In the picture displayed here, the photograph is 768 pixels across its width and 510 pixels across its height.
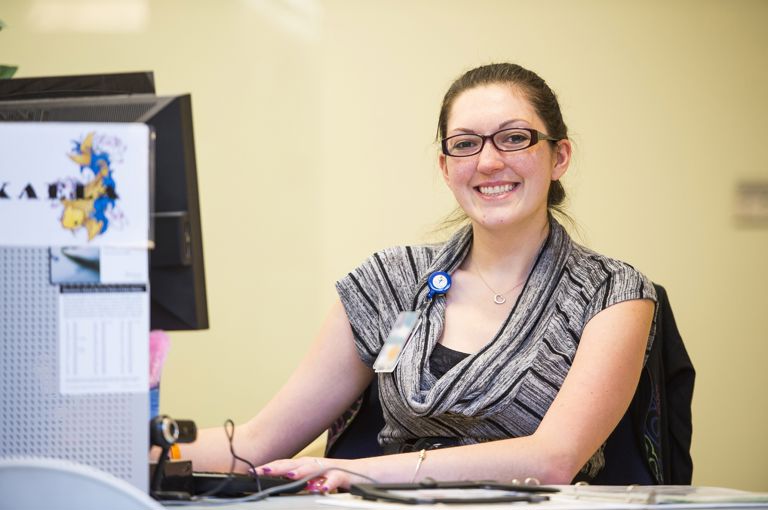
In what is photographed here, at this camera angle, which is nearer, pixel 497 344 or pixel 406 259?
pixel 497 344

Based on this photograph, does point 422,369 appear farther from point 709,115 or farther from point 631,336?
point 709,115

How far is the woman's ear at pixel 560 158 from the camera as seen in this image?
79.4 inches

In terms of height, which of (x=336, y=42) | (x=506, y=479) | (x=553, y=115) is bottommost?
(x=506, y=479)

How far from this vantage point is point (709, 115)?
3496mm

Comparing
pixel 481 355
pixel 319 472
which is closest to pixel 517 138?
pixel 481 355

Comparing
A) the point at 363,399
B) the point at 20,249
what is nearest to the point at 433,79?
the point at 363,399

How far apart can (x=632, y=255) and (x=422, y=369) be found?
73.1 inches

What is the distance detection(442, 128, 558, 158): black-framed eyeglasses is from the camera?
1907 mm

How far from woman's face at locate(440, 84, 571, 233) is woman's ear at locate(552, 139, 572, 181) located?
0.06m

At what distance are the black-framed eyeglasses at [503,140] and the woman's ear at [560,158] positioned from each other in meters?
0.09

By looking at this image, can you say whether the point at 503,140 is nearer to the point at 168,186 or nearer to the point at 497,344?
the point at 497,344

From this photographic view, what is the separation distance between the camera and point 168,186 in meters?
1.23

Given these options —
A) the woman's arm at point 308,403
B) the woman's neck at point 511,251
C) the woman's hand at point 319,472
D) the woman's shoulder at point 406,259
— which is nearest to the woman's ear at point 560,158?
the woman's neck at point 511,251

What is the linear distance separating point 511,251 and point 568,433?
0.50 meters
